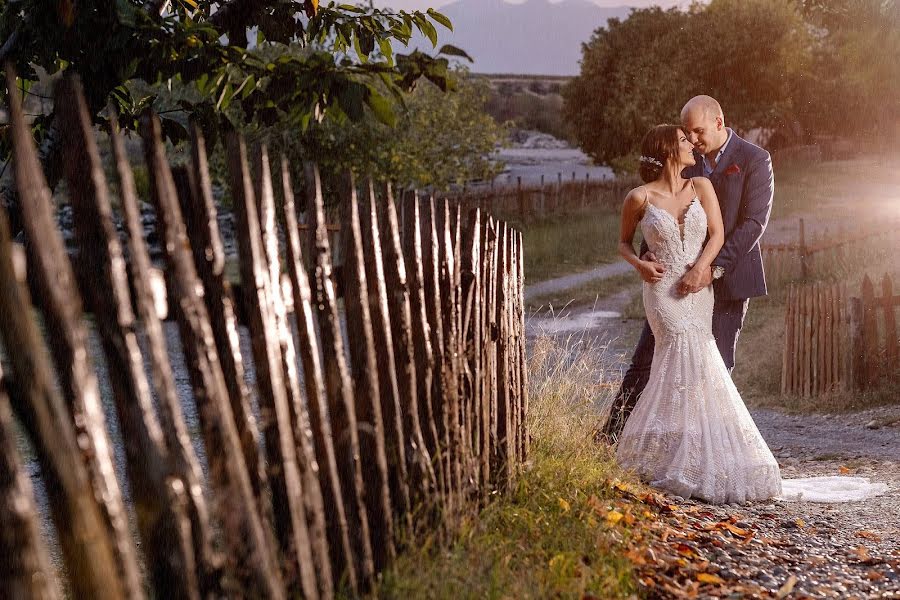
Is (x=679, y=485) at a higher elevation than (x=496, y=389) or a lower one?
lower

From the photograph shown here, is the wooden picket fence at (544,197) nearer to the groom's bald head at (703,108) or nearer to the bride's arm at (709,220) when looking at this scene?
the groom's bald head at (703,108)

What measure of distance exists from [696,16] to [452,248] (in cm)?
3476

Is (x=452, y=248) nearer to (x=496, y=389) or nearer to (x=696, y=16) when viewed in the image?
(x=496, y=389)

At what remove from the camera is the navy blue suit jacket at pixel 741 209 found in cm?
560

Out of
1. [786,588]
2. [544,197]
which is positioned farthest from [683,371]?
[544,197]

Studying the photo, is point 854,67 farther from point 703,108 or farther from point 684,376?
point 684,376

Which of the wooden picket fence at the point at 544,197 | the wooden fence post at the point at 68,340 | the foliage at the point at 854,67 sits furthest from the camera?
the wooden picket fence at the point at 544,197

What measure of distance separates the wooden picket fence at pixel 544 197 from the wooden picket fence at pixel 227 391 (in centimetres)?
1747

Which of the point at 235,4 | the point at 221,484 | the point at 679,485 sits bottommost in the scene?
the point at 679,485

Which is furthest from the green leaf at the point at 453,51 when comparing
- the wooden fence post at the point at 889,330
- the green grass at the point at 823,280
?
the wooden fence post at the point at 889,330

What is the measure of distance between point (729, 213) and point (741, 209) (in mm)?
74

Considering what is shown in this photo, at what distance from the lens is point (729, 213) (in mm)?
5719

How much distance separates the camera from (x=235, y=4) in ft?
12.4

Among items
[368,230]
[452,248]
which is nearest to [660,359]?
[452,248]
